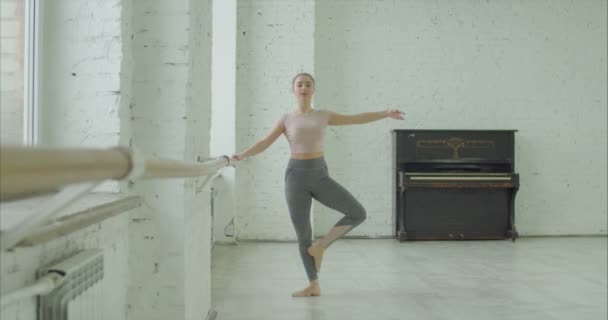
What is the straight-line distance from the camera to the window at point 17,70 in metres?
1.84

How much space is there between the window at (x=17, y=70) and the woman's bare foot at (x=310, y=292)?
8.08ft

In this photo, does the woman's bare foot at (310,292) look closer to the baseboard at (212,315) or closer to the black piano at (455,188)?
the baseboard at (212,315)

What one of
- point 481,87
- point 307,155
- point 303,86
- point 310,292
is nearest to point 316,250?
point 310,292

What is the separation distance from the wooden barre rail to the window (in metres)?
0.97

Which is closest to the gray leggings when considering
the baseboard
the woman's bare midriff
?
the woman's bare midriff

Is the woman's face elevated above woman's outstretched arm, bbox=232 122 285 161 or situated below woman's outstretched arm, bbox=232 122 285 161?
above

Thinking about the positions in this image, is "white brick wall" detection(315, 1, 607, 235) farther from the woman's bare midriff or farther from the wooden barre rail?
the wooden barre rail

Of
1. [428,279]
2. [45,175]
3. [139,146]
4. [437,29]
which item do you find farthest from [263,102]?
[45,175]

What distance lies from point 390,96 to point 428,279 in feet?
9.66

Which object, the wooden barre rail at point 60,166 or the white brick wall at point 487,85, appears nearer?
the wooden barre rail at point 60,166

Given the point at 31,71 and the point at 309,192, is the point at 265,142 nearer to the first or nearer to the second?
the point at 309,192

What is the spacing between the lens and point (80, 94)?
205 cm

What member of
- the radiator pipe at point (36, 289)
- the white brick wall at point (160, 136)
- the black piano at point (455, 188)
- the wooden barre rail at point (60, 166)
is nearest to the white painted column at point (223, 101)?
the black piano at point (455, 188)

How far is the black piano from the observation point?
6648 mm
